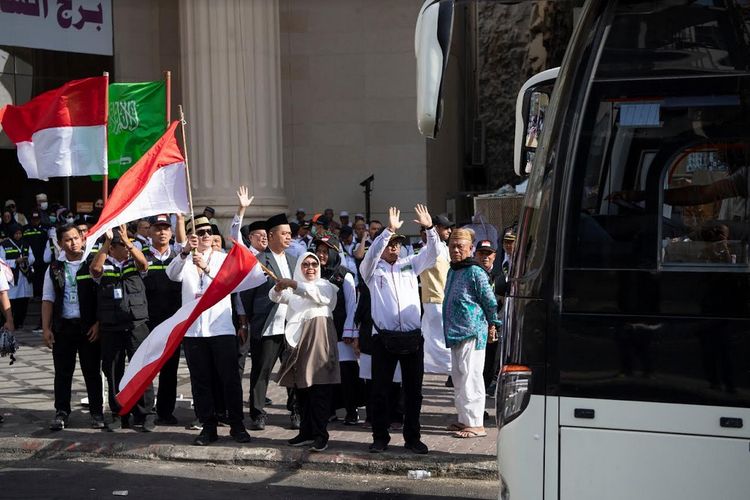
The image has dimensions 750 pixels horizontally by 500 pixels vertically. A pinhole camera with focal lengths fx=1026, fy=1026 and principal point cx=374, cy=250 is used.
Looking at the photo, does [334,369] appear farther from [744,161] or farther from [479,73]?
[479,73]

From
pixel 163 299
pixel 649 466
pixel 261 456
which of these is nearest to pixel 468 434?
pixel 261 456

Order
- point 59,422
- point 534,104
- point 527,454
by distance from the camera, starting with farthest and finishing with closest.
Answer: point 59,422 → point 534,104 → point 527,454

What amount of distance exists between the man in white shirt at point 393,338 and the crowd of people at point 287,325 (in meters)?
0.01

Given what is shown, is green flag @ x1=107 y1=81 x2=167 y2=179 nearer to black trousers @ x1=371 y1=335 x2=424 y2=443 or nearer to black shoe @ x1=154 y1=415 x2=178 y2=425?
black shoe @ x1=154 y1=415 x2=178 y2=425

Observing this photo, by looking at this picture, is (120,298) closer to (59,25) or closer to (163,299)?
(163,299)

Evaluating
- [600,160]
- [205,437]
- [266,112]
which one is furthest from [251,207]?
[600,160]

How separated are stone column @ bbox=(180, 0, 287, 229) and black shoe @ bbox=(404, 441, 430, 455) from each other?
1138 cm

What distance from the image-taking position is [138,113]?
1073cm

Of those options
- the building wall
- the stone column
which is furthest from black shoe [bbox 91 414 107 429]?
the building wall

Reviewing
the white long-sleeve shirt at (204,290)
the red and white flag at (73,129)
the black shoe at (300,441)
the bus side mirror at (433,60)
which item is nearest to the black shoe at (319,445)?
the black shoe at (300,441)

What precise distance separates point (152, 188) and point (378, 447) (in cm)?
319

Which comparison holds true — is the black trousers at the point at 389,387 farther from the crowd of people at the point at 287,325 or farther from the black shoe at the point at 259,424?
the black shoe at the point at 259,424

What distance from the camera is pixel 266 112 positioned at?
2038 centimetres

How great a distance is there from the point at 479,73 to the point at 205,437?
28213mm
